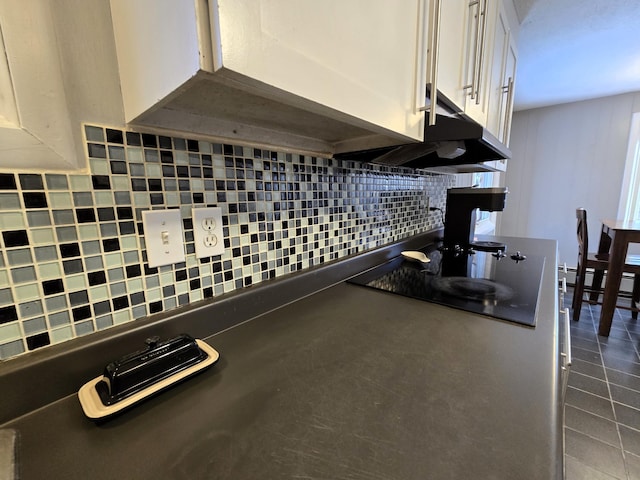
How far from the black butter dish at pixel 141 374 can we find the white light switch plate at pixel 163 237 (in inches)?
5.9

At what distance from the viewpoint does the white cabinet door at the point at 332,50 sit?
0.29 meters

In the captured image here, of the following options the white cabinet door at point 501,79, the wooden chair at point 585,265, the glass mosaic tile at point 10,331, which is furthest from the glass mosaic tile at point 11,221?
the wooden chair at point 585,265

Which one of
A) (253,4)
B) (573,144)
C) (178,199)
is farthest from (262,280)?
(573,144)

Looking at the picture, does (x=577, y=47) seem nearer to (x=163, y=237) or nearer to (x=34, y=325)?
(x=163, y=237)

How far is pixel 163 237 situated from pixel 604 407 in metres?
2.27

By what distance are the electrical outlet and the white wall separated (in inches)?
173

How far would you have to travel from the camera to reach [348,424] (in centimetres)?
36

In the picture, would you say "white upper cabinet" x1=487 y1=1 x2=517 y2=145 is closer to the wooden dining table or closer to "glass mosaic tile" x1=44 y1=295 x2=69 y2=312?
the wooden dining table

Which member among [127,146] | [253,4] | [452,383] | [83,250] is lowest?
[452,383]

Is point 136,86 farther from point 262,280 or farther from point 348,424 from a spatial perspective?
point 348,424

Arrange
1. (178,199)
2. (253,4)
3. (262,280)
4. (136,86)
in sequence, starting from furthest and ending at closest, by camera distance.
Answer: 1. (262,280)
2. (178,199)
3. (136,86)
4. (253,4)

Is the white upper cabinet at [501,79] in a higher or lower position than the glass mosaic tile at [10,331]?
higher

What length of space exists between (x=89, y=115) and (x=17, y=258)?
0.24m

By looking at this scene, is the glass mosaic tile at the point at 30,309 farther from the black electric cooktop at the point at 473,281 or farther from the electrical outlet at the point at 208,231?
the black electric cooktop at the point at 473,281
